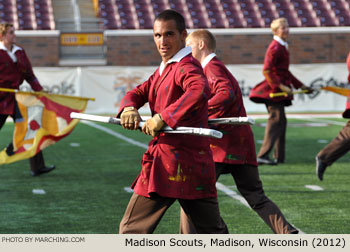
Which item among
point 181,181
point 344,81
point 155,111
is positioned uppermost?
point 155,111

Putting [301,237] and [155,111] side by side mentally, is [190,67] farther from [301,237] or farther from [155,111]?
[301,237]

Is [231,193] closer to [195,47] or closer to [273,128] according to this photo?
[273,128]

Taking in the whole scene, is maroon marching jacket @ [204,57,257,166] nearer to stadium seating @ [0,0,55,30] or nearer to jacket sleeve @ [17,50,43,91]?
jacket sleeve @ [17,50,43,91]

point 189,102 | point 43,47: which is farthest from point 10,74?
point 43,47

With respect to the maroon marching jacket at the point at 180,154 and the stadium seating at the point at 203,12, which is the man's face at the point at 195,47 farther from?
the stadium seating at the point at 203,12

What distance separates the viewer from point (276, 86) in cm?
1002

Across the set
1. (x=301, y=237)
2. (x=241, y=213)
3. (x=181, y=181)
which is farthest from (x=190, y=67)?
(x=241, y=213)

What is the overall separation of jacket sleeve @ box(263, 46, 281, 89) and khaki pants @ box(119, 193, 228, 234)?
5.93m

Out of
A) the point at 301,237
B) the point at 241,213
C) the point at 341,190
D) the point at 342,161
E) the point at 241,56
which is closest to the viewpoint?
the point at 301,237

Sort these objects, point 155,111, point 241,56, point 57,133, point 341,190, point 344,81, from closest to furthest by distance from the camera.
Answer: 1. point 155,111
2. point 341,190
3. point 57,133
4. point 344,81
5. point 241,56

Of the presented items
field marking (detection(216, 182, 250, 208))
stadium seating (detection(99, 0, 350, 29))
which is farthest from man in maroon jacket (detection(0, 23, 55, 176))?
stadium seating (detection(99, 0, 350, 29))

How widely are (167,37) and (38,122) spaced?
Result: 5.81 meters

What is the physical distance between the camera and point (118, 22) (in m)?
28.3

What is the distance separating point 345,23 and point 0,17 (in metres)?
13.3
